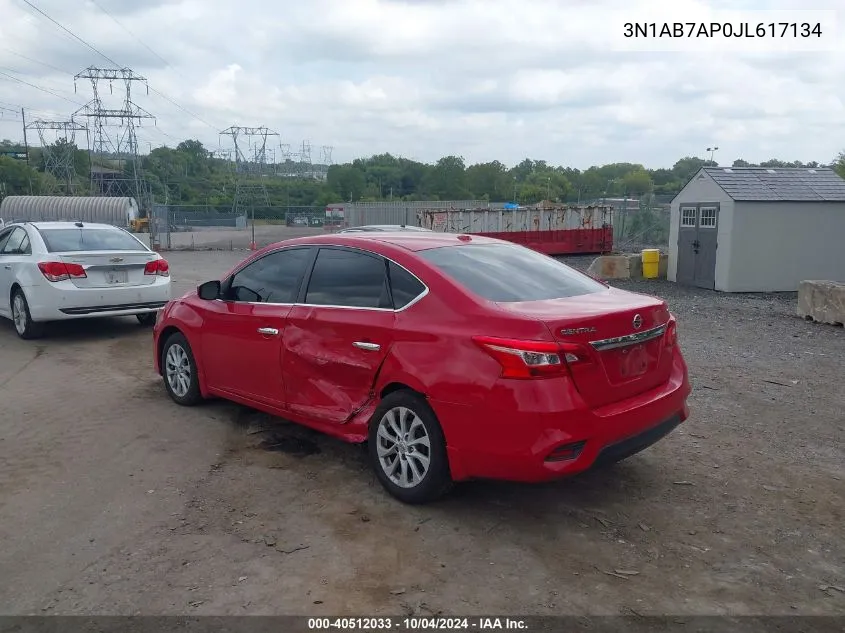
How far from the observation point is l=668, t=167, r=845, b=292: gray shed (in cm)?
1554

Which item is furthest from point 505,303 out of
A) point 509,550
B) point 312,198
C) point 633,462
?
point 312,198

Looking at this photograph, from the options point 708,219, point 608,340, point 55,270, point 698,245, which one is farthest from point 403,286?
point 698,245

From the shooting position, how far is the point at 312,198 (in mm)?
73938

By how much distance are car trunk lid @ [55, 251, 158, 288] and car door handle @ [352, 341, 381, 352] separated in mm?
6203

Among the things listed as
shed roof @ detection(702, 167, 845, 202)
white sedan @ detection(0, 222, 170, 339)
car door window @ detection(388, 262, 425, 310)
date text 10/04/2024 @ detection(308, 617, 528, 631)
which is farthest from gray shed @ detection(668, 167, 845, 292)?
date text 10/04/2024 @ detection(308, 617, 528, 631)

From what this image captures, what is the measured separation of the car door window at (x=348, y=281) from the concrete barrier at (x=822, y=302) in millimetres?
9142

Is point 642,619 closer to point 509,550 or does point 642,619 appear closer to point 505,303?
point 509,550

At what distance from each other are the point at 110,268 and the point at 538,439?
Result: 7.60m

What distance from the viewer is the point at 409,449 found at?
4340 millimetres

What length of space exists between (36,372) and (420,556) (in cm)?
588

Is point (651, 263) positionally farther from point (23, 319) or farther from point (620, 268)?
point (23, 319)

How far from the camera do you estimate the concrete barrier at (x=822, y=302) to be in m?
11.1

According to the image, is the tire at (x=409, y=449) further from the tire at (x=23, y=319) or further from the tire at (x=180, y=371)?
the tire at (x=23, y=319)

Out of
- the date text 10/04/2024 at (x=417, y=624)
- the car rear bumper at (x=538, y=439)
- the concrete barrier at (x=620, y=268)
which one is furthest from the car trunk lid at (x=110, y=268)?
the concrete barrier at (x=620, y=268)
